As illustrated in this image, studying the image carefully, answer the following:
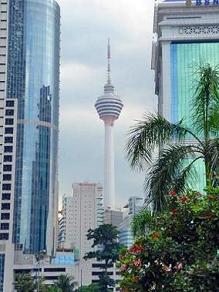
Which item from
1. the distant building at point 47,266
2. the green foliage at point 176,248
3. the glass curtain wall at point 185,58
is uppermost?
the glass curtain wall at point 185,58

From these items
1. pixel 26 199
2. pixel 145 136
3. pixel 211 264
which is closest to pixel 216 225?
pixel 211 264

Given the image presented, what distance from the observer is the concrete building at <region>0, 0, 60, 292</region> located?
4926 inches

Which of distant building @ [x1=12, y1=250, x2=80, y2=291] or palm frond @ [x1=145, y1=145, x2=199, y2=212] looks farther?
distant building @ [x1=12, y1=250, x2=80, y2=291]

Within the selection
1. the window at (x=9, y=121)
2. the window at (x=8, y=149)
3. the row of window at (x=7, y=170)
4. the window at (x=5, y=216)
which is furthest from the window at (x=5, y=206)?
the window at (x=9, y=121)

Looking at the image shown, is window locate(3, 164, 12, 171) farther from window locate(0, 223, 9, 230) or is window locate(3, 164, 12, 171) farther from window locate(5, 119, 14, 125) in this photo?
window locate(0, 223, 9, 230)

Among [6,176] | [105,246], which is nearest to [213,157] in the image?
[105,246]

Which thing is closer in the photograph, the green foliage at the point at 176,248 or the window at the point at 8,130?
the green foliage at the point at 176,248

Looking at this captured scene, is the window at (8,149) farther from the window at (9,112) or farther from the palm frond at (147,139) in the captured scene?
the palm frond at (147,139)

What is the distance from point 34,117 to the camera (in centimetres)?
12950

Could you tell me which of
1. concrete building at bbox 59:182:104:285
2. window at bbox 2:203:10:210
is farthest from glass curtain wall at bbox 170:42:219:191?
concrete building at bbox 59:182:104:285

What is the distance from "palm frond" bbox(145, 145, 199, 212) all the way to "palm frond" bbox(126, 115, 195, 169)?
0.28 meters

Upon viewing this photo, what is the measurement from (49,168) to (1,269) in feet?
110

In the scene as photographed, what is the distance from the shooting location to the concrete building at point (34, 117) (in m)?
125

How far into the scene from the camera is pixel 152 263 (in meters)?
10.4
